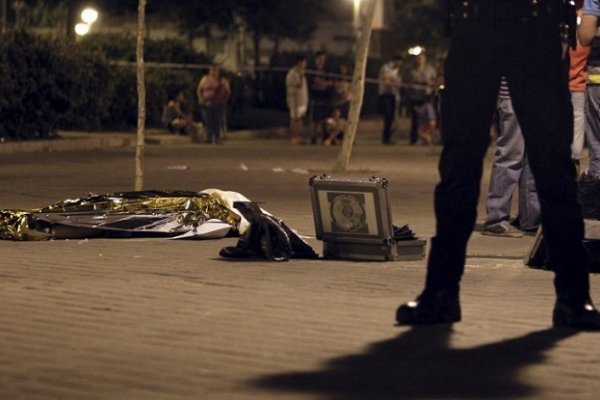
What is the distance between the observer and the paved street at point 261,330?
261 inches

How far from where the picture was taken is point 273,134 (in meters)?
37.8

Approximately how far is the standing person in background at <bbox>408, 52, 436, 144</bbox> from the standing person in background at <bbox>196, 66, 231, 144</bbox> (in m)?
3.75

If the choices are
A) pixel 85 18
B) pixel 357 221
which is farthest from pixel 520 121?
pixel 85 18

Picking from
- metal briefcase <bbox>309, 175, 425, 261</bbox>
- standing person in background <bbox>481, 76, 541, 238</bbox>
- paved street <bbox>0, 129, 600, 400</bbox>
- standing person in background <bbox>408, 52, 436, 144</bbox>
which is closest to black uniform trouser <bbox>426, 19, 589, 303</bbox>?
paved street <bbox>0, 129, 600, 400</bbox>

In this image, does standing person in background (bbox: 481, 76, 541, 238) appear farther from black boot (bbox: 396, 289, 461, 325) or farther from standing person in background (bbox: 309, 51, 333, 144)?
standing person in background (bbox: 309, 51, 333, 144)

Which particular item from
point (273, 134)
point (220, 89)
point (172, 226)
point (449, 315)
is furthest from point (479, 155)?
point (273, 134)

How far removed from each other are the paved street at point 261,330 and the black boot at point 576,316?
71 mm

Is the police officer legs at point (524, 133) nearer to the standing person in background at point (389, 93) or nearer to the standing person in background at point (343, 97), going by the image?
the standing person in background at point (389, 93)

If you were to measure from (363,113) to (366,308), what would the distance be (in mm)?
41355

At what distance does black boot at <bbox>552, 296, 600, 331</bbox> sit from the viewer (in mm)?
7938

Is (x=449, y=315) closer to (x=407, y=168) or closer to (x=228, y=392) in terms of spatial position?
(x=228, y=392)

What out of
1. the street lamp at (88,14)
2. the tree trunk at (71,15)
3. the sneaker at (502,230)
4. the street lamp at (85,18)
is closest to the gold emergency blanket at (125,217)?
the sneaker at (502,230)

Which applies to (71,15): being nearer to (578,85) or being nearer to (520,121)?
(578,85)

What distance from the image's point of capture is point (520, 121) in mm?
8047
